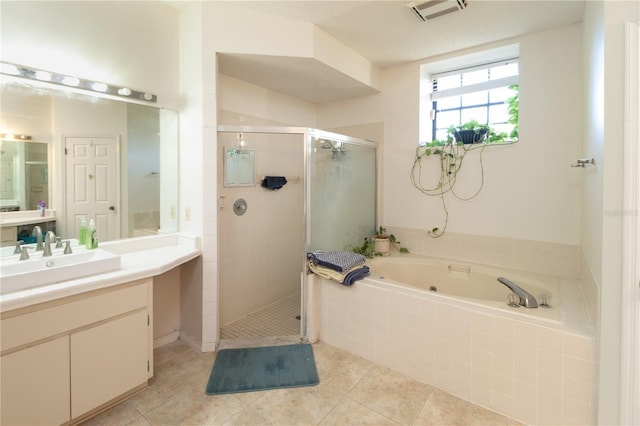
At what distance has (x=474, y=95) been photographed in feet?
9.29

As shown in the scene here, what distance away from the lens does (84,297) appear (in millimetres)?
1514

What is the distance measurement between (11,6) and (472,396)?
338cm

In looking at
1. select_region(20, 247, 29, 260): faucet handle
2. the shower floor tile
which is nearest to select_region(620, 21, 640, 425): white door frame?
the shower floor tile

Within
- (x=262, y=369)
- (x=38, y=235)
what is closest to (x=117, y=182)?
(x=38, y=235)

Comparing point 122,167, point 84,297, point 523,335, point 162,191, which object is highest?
point 122,167

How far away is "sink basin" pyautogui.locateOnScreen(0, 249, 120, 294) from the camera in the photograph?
4.41 feet

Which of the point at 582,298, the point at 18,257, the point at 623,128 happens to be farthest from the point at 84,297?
the point at 582,298

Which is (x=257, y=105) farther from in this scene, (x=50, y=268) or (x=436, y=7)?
(x=50, y=268)

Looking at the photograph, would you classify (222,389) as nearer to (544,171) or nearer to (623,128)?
(623,128)

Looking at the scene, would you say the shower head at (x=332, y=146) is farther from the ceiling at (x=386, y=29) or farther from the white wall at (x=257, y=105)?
the white wall at (x=257, y=105)

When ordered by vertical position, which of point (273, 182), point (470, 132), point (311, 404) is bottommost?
point (311, 404)

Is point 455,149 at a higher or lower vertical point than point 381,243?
higher

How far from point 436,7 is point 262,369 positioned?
9.11 ft

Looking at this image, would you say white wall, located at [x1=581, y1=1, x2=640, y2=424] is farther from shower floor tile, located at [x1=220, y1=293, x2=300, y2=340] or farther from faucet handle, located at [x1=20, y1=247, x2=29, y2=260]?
faucet handle, located at [x1=20, y1=247, x2=29, y2=260]
